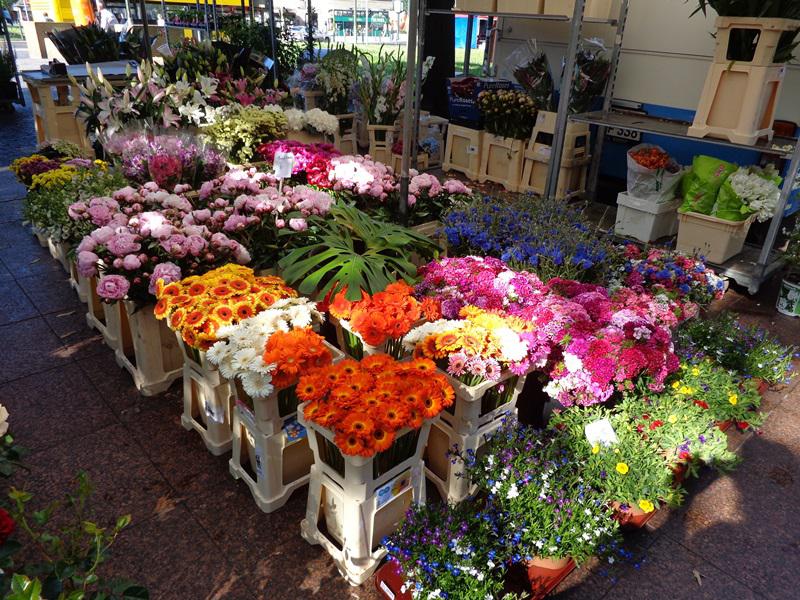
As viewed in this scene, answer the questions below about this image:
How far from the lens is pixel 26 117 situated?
970 cm

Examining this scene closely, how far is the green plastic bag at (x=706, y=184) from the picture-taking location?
4.59 m

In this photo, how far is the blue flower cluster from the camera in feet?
10.7

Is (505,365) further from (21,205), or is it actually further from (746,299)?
(21,205)

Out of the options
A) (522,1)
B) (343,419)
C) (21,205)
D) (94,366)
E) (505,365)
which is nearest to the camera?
(343,419)

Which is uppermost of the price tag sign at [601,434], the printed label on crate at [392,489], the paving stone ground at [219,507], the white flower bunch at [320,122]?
the white flower bunch at [320,122]

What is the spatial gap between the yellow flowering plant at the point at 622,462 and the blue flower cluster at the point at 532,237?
1022mm

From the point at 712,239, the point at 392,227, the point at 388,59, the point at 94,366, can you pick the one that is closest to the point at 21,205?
the point at 94,366

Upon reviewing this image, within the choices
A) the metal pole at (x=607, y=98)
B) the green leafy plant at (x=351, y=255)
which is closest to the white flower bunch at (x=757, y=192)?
the metal pole at (x=607, y=98)

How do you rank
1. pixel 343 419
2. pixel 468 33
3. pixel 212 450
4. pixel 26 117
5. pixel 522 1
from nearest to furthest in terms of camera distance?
pixel 343 419 → pixel 212 450 → pixel 522 1 → pixel 468 33 → pixel 26 117

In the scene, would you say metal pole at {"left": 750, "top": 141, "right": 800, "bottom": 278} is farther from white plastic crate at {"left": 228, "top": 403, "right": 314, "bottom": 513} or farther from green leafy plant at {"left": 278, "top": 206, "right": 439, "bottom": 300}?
white plastic crate at {"left": 228, "top": 403, "right": 314, "bottom": 513}

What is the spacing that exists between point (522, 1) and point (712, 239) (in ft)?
8.77

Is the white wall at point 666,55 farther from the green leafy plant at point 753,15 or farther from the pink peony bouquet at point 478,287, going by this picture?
the pink peony bouquet at point 478,287

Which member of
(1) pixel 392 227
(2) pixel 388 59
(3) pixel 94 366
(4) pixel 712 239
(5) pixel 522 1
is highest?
(5) pixel 522 1

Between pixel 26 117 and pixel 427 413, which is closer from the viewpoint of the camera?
pixel 427 413
